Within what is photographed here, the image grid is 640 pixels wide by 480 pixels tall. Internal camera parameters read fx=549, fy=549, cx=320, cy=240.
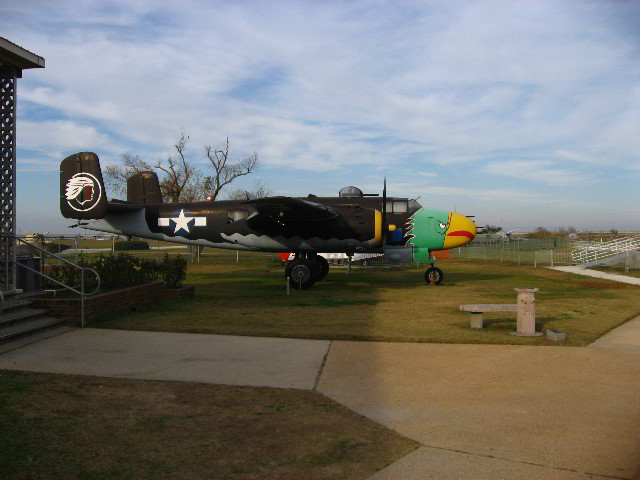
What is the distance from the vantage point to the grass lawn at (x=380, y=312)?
9.73 metres

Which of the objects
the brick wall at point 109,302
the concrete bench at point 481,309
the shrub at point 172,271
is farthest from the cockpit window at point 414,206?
the concrete bench at point 481,309

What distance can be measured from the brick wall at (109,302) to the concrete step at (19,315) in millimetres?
225

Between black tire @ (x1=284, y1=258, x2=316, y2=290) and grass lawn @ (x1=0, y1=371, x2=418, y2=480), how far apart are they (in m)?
11.5

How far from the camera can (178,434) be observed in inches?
190

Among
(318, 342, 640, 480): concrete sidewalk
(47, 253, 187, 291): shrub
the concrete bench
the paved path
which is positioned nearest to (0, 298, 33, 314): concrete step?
(47, 253, 187, 291): shrub

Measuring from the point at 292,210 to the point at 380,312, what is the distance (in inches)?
239

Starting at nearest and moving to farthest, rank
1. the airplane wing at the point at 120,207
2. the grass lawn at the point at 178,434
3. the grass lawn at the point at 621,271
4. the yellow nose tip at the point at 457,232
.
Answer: the grass lawn at the point at 178,434 < the airplane wing at the point at 120,207 < the yellow nose tip at the point at 457,232 < the grass lawn at the point at 621,271

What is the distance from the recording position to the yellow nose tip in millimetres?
19375

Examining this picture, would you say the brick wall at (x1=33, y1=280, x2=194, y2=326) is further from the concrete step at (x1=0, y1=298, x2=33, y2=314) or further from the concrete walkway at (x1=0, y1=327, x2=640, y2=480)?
the concrete walkway at (x1=0, y1=327, x2=640, y2=480)

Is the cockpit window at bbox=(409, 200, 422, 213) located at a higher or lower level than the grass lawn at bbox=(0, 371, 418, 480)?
higher

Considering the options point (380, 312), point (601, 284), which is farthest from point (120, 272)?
point (601, 284)

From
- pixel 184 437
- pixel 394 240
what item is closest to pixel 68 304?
pixel 184 437

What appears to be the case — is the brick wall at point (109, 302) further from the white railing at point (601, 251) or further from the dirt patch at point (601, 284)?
the white railing at point (601, 251)

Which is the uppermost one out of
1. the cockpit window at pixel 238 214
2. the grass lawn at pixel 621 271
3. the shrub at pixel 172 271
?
the cockpit window at pixel 238 214
